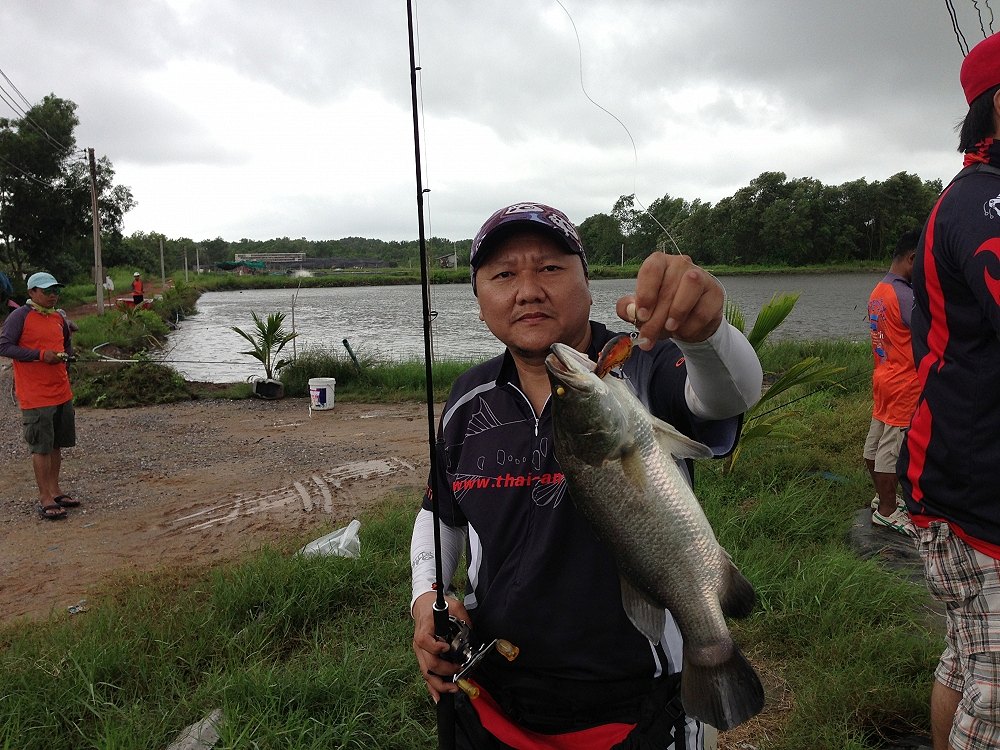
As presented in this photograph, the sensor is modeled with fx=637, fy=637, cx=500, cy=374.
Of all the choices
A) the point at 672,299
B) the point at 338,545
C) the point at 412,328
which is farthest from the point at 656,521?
the point at 412,328

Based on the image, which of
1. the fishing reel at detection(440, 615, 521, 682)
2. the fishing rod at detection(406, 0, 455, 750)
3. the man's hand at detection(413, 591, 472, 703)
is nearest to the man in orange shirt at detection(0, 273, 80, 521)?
the fishing rod at detection(406, 0, 455, 750)

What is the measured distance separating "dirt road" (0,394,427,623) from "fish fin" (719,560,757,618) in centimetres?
467

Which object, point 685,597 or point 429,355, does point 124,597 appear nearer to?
point 429,355

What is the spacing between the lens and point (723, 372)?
158 cm

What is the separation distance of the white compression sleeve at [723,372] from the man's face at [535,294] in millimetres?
423

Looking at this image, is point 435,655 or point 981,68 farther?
point 981,68

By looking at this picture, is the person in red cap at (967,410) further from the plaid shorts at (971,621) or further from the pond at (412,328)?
the pond at (412,328)

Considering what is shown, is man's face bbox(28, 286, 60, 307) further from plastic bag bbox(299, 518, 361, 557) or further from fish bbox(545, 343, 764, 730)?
fish bbox(545, 343, 764, 730)

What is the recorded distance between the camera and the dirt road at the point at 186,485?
18.2ft

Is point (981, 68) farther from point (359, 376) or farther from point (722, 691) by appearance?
point (359, 376)

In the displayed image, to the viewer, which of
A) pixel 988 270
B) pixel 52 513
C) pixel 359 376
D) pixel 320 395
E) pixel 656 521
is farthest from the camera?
pixel 359 376

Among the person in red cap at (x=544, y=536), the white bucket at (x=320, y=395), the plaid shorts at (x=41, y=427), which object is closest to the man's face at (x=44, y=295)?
the plaid shorts at (x=41, y=427)

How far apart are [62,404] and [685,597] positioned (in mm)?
7439

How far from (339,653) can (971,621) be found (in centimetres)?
297
